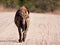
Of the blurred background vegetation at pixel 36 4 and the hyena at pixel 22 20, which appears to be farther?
the blurred background vegetation at pixel 36 4

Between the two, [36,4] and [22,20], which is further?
[36,4]

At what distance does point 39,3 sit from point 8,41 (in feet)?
97.5

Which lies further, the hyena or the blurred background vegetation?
the blurred background vegetation

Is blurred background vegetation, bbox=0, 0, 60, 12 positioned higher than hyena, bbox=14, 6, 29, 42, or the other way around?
hyena, bbox=14, 6, 29, 42

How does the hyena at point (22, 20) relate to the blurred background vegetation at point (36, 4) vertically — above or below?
above

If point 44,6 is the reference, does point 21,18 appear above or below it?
above

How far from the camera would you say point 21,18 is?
12.2 m

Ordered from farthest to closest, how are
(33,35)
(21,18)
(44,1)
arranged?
(44,1), (33,35), (21,18)

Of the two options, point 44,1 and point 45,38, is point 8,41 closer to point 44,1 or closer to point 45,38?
point 45,38

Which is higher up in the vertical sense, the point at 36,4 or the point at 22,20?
the point at 22,20

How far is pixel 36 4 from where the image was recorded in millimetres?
42438

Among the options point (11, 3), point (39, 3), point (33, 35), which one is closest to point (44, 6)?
point (39, 3)

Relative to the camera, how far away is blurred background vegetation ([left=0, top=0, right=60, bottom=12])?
39.2 metres

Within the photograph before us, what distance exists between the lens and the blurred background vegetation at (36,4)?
39.2 metres
